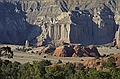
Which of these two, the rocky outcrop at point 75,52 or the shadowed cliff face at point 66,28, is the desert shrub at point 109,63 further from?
the shadowed cliff face at point 66,28

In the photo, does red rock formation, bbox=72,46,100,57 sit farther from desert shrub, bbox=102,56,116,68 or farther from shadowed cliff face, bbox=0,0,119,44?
shadowed cliff face, bbox=0,0,119,44

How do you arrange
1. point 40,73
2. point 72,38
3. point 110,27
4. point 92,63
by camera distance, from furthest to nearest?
1. point 110,27
2. point 72,38
3. point 92,63
4. point 40,73

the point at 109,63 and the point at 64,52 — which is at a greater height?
the point at 109,63

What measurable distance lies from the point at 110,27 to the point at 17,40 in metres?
40.8

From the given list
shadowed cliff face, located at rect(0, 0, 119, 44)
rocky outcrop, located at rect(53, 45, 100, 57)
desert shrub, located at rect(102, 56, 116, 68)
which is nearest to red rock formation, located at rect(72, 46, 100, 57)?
rocky outcrop, located at rect(53, 45, 100, 57)

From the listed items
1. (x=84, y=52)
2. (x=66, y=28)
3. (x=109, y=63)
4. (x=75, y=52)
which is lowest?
(x=84, y=52)

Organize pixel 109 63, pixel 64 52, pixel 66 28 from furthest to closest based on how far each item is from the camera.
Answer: pixel 66 28, pixel 64 52, pixel 109 63

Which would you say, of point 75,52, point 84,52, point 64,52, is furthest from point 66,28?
point 75,52

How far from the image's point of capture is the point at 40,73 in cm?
5012

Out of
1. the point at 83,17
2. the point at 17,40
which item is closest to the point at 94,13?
the point at 83,17

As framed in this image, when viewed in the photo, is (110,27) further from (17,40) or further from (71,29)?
(17,40)

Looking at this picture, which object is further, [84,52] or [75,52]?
[84,52]

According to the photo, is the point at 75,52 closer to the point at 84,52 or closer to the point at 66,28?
the point at 84,52

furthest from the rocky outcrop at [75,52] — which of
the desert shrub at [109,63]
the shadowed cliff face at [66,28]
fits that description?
the shadowed cliff face at [66,28]
